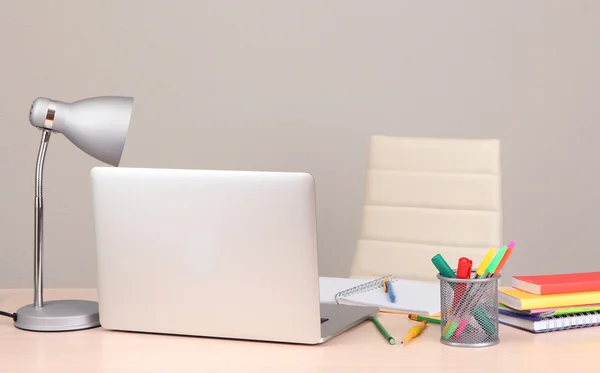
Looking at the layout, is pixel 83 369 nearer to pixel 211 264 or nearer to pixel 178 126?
pixel 211 264

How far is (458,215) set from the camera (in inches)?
92.4

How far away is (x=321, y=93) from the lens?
3418mm

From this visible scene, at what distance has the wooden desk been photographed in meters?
1.30

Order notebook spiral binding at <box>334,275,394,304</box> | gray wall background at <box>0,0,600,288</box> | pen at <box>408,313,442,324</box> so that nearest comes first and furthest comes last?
pen at <box>408,313,442,324</box> < notebook spiral binding at <box>334,275,394,304</box> < gray wall background at <box>0,0,600,288</box>

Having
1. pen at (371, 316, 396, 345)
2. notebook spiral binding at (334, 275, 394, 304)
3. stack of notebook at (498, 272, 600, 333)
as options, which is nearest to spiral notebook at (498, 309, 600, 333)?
stack of notebook at (498, 272, 600, 333)

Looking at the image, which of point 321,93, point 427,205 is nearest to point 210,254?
point 427,205

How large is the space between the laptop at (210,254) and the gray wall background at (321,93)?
1923 mm

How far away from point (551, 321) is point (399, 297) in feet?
1.14

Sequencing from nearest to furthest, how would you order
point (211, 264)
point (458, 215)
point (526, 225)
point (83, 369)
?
point (83, 369)
point (211, 264)
point (458, 215)
point (526, 225)

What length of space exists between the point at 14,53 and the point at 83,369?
2.43m

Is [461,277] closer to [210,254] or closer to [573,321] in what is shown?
[573,321]

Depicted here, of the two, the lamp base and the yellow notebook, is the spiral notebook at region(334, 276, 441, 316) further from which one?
the lamp base

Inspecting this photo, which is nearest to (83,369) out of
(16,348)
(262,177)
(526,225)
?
(16,348)

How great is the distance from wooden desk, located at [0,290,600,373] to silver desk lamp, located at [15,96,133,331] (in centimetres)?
3
